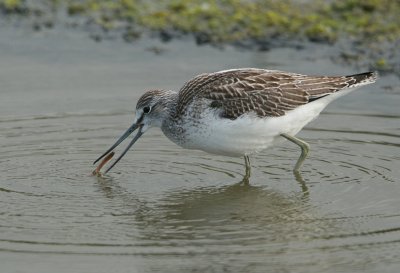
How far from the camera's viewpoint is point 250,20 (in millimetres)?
15609

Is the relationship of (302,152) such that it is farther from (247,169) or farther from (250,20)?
(250,20)

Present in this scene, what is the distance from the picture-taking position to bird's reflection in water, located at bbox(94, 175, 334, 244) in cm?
879

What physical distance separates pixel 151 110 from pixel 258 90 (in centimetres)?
120

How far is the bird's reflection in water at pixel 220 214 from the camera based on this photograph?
879cm

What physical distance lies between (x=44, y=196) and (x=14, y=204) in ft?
1.18

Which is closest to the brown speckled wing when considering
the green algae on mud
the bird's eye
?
the bird's eye

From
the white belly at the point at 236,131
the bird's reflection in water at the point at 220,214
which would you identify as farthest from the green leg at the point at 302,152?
the bird's reflection in water at the point at 220,214

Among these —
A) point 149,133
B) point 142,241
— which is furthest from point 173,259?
point 149,133

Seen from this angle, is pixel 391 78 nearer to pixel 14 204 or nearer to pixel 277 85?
pixel 277 85

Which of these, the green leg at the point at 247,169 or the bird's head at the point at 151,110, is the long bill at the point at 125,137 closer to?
the bird's head at the point at 151,110

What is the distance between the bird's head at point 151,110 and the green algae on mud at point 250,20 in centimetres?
428

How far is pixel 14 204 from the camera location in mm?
9570

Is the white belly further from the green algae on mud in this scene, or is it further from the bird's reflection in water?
the green algae on mud

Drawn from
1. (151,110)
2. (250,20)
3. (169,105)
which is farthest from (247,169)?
(250,20)
